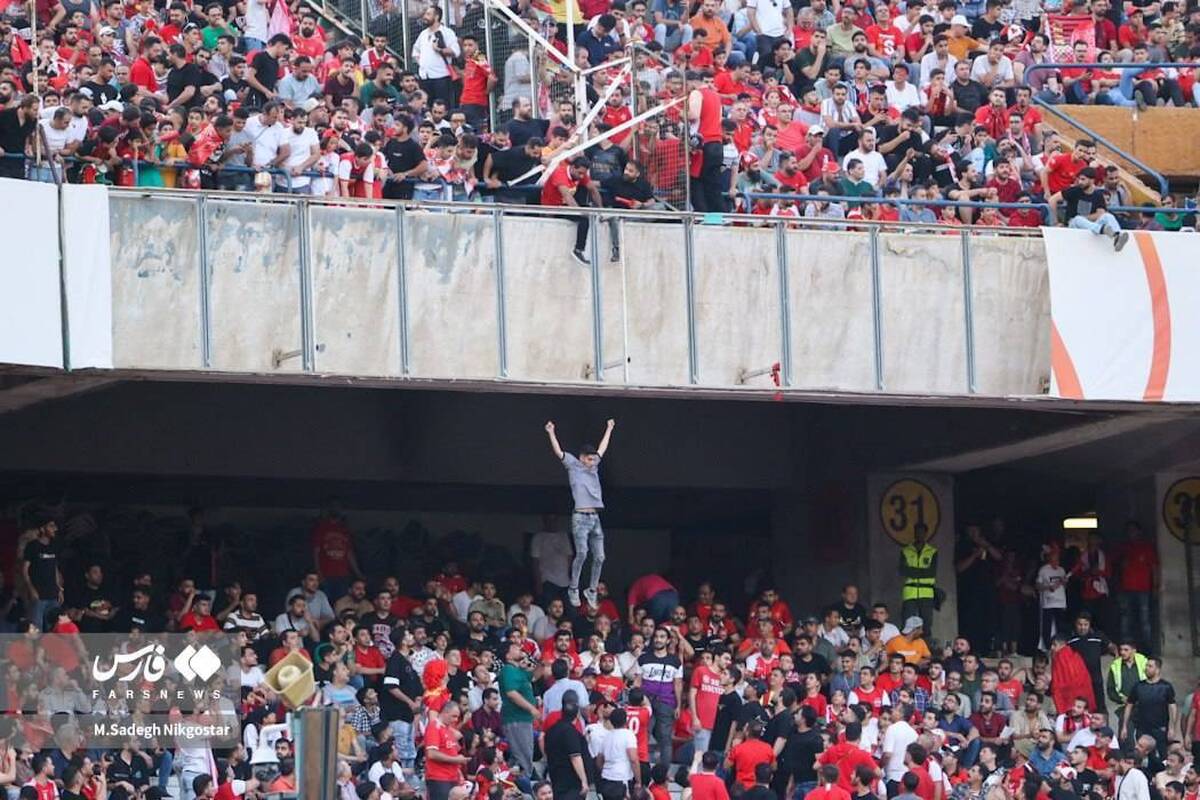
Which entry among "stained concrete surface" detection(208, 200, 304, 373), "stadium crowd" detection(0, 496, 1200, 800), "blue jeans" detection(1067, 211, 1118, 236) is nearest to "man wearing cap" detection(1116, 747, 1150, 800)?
"stadium crowd" detection(0, 496, 1200, 800)

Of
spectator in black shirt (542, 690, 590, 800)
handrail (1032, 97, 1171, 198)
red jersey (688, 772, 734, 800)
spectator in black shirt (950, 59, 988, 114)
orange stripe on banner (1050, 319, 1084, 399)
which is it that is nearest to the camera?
red jersey (688, 772, 734, 800)

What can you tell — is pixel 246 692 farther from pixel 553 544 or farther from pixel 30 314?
pixel 553 544

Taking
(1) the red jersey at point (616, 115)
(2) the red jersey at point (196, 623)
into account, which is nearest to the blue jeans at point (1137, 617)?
(1) the red jersey at point (616, 115)

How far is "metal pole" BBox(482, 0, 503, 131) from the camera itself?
2705cm

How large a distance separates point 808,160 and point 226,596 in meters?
7.08

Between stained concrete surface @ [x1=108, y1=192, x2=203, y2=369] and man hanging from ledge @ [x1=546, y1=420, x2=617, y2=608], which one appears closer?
stained concrete surface @ [x1=108, y1=192, x2=203, y2=369]

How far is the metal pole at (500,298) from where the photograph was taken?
2452cm

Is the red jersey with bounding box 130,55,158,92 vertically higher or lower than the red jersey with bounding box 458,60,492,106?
lower

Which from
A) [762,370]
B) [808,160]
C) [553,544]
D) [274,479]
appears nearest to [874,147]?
[808,160]

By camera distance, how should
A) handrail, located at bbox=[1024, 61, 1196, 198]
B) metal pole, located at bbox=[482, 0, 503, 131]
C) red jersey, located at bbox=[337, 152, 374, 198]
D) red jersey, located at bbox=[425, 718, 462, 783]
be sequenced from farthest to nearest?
handrail, located at bbox=[1024, 61, 1196, 198] < metal pole, located at bbox=[482, 0, 503, 131] < red jersey, located at bbox=[337, 152, 374, 198] < red jersey, located at bbox=[425, 718, 462, 783]

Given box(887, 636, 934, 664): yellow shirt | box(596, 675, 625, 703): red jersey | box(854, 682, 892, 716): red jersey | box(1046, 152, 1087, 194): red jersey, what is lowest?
box(854, 682, 892, 716): red jersey

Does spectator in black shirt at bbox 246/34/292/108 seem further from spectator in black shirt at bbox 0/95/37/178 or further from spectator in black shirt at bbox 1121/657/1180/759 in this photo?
spectator in black shirt at bbox 1121/657/1180/759

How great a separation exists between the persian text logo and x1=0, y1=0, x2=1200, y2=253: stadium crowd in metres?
4.03

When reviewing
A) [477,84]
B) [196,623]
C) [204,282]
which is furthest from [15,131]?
[477,84]
